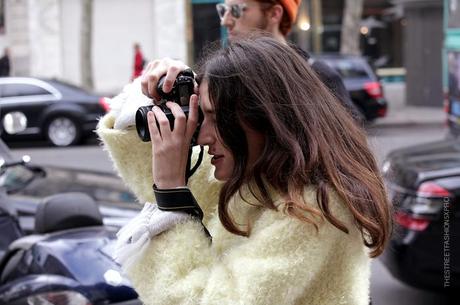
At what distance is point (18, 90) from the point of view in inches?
588

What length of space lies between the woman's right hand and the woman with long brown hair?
0.06m

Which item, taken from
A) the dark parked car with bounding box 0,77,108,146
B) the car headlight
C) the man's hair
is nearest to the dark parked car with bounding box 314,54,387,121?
the dark parked car with bounding box 0,77,108,146

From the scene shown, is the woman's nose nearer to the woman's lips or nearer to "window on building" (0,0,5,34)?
the woman's lips

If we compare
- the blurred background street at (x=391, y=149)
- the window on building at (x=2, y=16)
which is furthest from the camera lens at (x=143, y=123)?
the window on building at (x=2, y=16)

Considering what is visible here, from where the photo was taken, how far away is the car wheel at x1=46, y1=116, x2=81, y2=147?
1523cm

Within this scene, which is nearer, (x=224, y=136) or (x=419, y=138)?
(x=224, y=136)

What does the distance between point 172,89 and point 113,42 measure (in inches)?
872

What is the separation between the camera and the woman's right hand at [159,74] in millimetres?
1837

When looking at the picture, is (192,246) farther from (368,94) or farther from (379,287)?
(368,94)

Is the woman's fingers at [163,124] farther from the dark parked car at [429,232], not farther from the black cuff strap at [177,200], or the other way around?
the dark parked car at [429,232]

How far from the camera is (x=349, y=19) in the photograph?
20.0 meters

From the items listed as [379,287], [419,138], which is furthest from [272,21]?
[419,138]

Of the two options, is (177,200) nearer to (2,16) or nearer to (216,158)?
(216,158)

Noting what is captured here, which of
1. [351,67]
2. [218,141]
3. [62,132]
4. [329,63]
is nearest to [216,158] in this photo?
[218,141]
